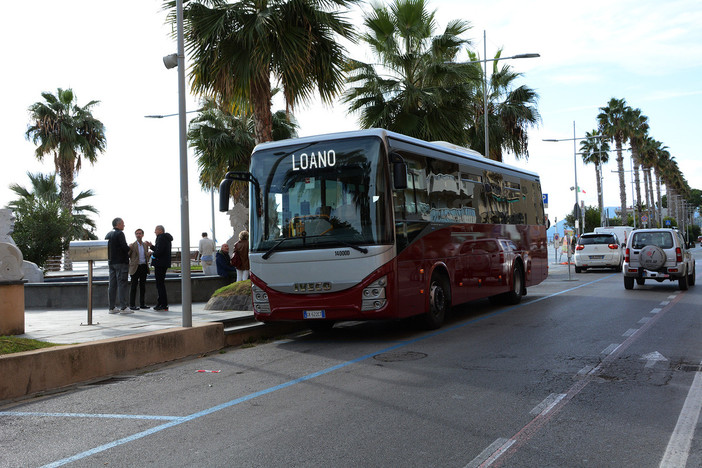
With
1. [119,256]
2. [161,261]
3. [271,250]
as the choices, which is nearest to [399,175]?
[271,250]

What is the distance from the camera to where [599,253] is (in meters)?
30.6

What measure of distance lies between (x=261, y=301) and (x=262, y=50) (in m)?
6.00

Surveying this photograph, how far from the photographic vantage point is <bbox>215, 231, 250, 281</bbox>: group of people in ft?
53.9

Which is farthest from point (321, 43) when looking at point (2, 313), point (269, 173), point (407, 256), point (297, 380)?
point (297, 380)

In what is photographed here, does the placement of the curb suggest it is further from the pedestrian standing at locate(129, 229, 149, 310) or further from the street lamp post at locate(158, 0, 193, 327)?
the pedestrian standing at locate(129, 229, 149, 310)

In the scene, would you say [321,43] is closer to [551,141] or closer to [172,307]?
→ [172,307]

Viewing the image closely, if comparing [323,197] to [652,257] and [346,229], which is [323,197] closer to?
[346,229]

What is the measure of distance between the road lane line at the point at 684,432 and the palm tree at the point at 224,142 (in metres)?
19.7

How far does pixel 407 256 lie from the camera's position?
10828 mm

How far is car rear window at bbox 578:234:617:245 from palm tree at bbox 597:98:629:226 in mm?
31511

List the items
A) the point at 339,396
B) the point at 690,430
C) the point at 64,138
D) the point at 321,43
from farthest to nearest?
the point at 64,138, the point at 321,43, the point at 339,396, the point at 690,430

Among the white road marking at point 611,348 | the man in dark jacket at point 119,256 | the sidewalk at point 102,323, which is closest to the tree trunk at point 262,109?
the man in dark jacket at point 119,256

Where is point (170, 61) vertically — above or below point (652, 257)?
above

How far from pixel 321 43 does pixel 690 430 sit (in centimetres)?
1191
